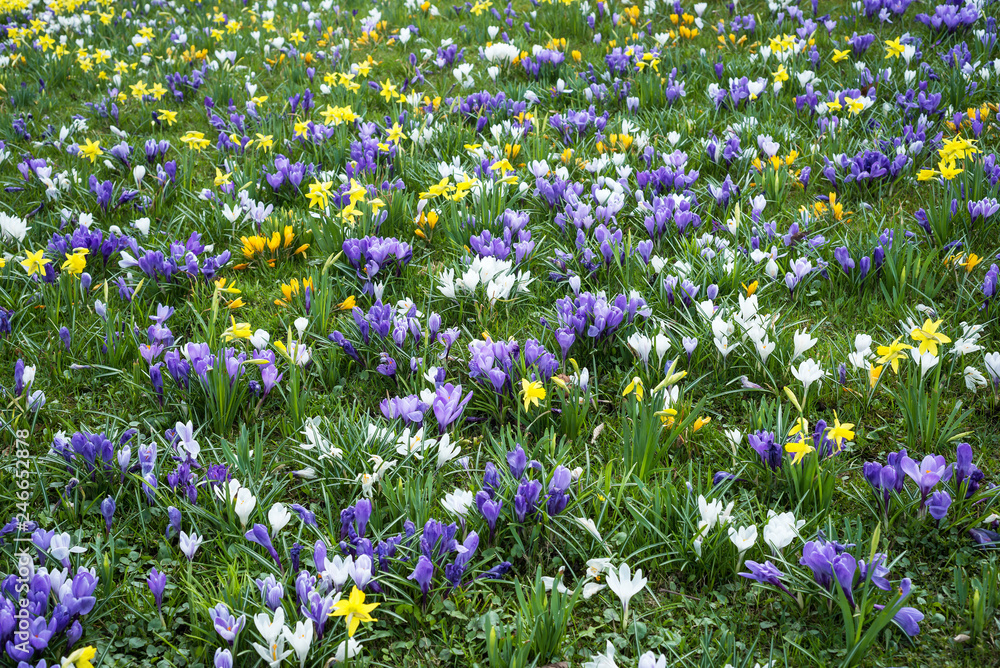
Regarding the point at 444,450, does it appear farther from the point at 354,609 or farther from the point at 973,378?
the point at 973,378

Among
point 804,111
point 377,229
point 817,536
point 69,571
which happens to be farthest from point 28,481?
point 804,111

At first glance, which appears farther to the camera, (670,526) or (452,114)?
(452,114)

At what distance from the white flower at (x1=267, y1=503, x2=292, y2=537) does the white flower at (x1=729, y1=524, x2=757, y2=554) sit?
1.31m

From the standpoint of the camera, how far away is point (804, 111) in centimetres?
462

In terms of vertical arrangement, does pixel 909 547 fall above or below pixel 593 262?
below

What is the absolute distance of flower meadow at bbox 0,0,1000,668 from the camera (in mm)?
1884

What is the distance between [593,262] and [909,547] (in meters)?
1.75

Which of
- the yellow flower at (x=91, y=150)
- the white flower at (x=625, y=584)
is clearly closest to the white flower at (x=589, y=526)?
the white flower at (x=625, y=584)

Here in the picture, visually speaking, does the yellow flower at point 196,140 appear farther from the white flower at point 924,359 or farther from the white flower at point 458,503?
the white flower at point 924,359

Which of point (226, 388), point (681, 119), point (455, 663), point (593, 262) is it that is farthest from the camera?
point (681, 119)

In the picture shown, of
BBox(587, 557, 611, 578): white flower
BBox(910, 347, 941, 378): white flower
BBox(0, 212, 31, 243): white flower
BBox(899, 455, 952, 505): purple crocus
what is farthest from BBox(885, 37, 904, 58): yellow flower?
BBox(0, 212, 31, 243): white flower

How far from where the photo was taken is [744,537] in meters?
1.94

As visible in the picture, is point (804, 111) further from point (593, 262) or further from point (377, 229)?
point (377, 229)

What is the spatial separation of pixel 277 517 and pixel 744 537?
136cm
